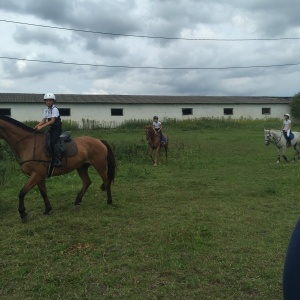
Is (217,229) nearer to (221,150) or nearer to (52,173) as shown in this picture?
(52,173)

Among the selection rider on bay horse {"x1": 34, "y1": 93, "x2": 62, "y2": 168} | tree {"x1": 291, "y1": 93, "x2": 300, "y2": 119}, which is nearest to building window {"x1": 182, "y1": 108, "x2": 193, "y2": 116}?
tree {"x1": 291, "y1": 93, "x2": 300, "y2": 119}

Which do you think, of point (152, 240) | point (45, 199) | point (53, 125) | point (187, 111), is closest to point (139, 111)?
point (187, 111)

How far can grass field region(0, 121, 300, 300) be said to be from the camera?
3797mm

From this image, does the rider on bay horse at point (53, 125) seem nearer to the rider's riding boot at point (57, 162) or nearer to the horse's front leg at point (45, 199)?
the rider's riding boot at point (57, 162)

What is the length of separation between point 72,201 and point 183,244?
380cm

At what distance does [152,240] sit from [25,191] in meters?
2.78

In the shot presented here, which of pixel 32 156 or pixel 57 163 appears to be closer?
pixel 32 156

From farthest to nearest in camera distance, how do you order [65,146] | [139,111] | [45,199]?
[139,111] < [65,146] < [45,199]

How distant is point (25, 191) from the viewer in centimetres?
643

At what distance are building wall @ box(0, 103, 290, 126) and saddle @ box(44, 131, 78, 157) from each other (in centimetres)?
2697

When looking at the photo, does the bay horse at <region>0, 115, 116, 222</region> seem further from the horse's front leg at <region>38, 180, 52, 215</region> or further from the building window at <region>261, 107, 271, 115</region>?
the building window at <region>261, 107, 271, 115</region>

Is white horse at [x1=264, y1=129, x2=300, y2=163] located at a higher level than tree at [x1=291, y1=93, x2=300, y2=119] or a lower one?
lower

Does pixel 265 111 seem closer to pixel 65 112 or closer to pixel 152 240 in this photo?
pixel 65 112

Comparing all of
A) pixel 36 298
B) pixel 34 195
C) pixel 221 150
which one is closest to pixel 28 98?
pixel 221 150
